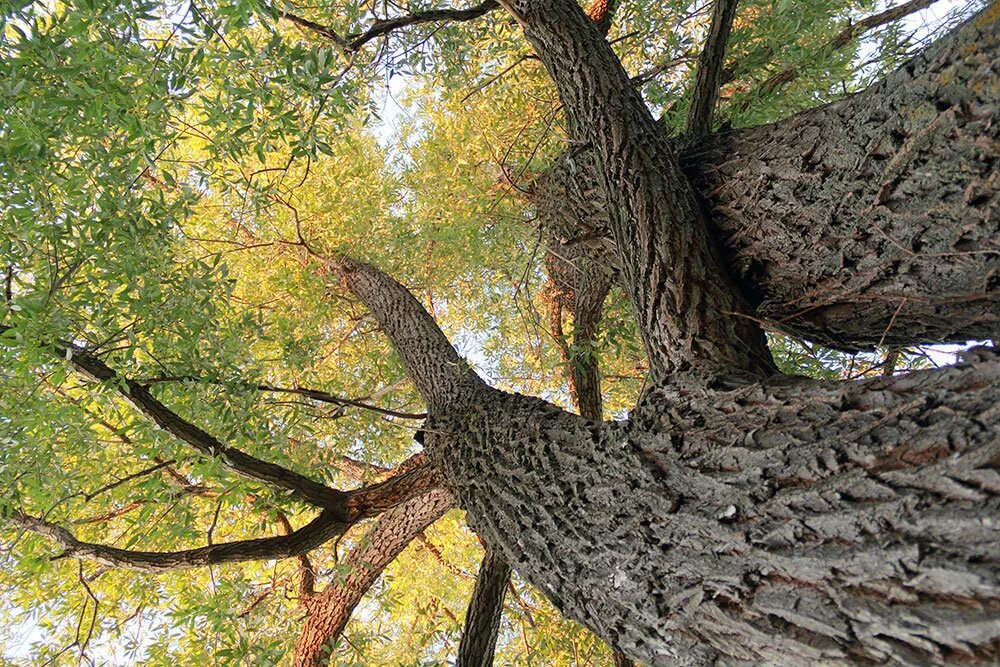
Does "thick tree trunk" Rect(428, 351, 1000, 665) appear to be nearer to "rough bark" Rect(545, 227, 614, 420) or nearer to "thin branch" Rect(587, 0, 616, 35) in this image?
"rough bark" Rect(545, 227, 614, 420)

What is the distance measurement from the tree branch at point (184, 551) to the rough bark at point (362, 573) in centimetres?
95

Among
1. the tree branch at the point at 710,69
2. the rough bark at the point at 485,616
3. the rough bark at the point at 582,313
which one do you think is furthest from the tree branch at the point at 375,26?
the rough bark at the point at 485,616

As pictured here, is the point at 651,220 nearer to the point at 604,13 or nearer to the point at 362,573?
the point at 362,573

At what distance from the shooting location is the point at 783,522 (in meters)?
1.69

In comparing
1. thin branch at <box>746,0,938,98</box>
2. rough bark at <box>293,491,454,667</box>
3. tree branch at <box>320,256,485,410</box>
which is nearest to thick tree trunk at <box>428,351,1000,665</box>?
tree branch at <box>320,256,485,410</box>

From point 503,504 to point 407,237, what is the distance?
4.50 metres

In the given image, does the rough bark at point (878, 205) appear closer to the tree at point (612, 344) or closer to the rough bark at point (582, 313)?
the tree at point (612, 344)

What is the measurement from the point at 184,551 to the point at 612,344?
10.7 feet

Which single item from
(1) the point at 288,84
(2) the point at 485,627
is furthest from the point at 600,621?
(1) the point at 288,84

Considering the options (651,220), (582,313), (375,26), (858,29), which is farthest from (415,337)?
(858,29)

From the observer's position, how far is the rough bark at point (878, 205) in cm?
204

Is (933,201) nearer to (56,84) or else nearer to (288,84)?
(288,84)

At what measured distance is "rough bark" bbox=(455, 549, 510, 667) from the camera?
4.27 meters

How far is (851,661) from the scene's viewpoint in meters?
1.45
